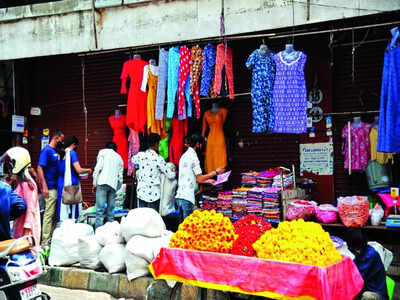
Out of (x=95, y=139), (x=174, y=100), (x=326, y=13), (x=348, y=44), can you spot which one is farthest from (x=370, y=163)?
(x=95, y=139)

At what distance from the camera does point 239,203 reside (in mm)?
7895

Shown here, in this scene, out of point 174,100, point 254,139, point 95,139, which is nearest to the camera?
point 174,100

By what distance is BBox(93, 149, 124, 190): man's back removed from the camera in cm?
824

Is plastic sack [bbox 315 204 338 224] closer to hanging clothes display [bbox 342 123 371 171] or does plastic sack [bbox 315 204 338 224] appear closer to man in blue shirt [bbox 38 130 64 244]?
hanging clothes display [bbox 342 123 371 171]

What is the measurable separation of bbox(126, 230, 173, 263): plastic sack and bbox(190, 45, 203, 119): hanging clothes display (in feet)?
7.78

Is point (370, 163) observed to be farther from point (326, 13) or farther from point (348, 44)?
point (326, 13)

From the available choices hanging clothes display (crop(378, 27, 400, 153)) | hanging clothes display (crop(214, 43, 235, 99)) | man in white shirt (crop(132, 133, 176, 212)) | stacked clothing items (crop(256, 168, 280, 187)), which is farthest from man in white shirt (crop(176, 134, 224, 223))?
hanging clothes display (crop(378, 27, 400, 153))

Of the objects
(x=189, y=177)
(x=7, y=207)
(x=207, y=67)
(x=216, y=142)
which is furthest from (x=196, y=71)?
(x=7, y=207)

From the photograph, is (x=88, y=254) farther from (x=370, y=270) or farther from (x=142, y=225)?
(x=370, y=270)

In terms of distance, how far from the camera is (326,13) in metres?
6.45

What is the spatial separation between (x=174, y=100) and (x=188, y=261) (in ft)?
14.2

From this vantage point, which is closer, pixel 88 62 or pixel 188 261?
pixel 188 261

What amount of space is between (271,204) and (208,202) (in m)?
1.21

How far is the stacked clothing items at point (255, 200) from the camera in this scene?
7668 millimetres
